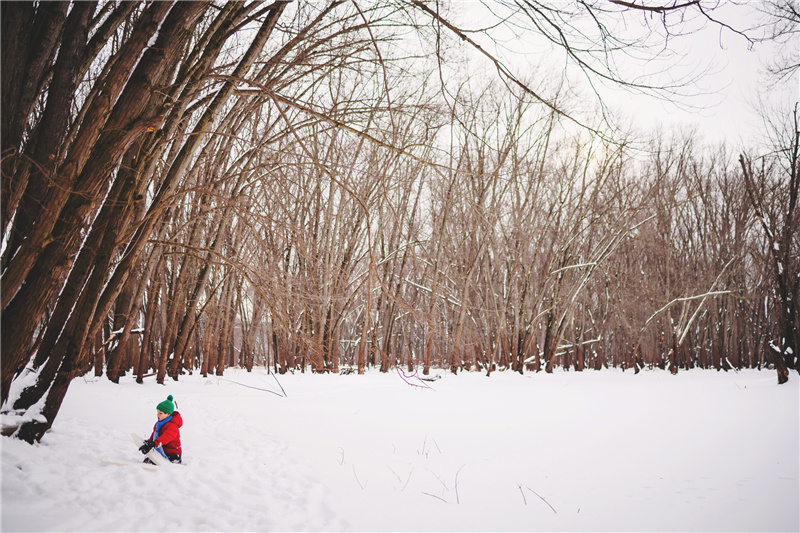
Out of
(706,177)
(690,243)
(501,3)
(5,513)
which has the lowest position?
(5,513)

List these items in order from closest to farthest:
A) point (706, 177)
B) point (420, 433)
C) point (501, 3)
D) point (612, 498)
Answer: point (501, 3) → point (612, 498) → point (420, 433) → point (706, 177)

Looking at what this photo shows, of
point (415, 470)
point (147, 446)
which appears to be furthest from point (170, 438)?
Answer: point (415, 470)

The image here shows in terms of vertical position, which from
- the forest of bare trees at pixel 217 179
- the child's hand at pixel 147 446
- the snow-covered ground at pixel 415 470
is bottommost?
the snow-covered ground at pixel 415 470

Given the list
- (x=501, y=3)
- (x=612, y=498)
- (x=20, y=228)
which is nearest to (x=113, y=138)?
(x=20, y=228)

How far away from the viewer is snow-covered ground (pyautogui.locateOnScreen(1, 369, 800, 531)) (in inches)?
128

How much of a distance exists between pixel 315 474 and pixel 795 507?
12.8 feet

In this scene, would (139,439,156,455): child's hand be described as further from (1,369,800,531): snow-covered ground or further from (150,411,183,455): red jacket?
(1,369,800,531): snow-covered ground

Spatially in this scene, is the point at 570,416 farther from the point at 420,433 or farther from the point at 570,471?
the point at 570,471

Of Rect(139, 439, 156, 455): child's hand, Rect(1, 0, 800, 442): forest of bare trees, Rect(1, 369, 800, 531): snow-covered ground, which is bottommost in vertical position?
Rect(1, 369, 800, 531): snow-covered ground

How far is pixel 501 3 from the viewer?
307 centimetres

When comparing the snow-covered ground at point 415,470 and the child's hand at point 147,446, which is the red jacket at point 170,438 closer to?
the child's hand at point 147,446

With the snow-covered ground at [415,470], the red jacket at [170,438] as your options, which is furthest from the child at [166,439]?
the snow-covered ground at [415,470]

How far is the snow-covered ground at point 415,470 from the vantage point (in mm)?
3260

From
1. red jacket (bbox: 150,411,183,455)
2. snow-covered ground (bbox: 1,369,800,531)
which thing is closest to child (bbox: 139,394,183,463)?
red jacket (bbox: 150,411,183,455)
